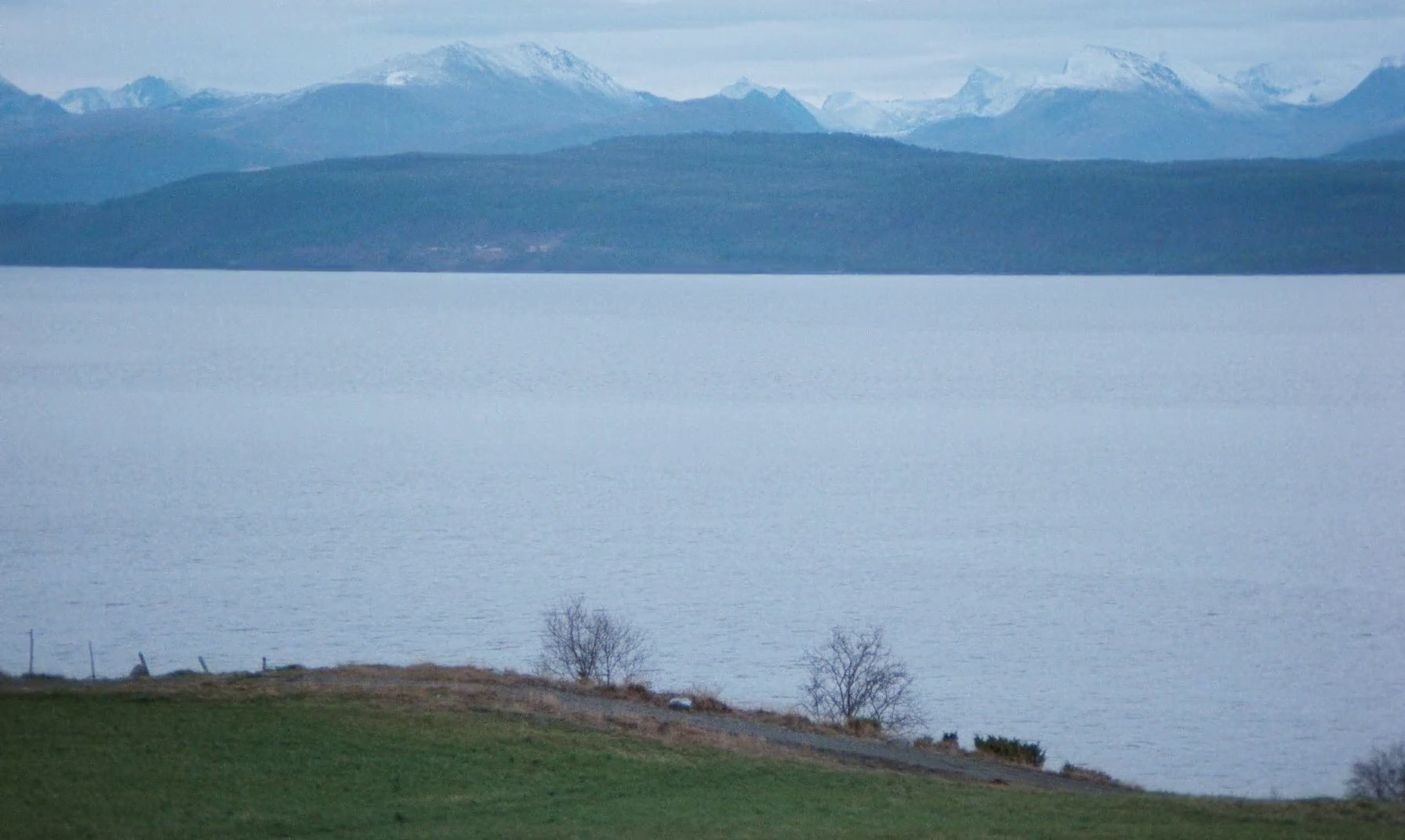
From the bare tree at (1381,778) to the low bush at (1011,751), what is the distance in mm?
3715

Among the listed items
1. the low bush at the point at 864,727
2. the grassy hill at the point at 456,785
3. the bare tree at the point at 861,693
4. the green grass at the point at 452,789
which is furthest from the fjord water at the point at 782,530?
the green grass at the point at 452,789

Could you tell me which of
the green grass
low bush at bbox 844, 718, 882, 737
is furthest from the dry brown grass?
the green grass

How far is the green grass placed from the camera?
15.2 meters

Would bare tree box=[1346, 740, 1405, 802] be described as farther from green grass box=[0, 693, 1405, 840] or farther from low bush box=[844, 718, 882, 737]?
low bush box=[844, 718, 882, 737]

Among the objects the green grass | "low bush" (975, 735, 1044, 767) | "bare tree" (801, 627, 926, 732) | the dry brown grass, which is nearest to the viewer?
the green grass

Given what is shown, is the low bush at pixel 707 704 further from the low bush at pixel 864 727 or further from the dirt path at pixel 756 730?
the low bush at pixel 864 727

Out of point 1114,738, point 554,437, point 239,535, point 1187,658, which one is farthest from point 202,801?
point 554,437

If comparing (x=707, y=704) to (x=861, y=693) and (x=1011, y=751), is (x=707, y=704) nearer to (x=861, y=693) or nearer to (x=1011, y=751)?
(x=1011, y=751)

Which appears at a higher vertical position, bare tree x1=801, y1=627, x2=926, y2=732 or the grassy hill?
bare tree x1=801, y1=627, x2=926, y2=732

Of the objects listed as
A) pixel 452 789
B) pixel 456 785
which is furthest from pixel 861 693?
pixel 452 789

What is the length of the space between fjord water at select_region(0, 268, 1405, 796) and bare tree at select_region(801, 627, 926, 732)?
0.83 m

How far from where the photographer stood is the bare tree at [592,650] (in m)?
27.2

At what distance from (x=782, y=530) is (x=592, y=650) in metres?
21.4

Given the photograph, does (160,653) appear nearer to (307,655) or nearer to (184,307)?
(307,655)
